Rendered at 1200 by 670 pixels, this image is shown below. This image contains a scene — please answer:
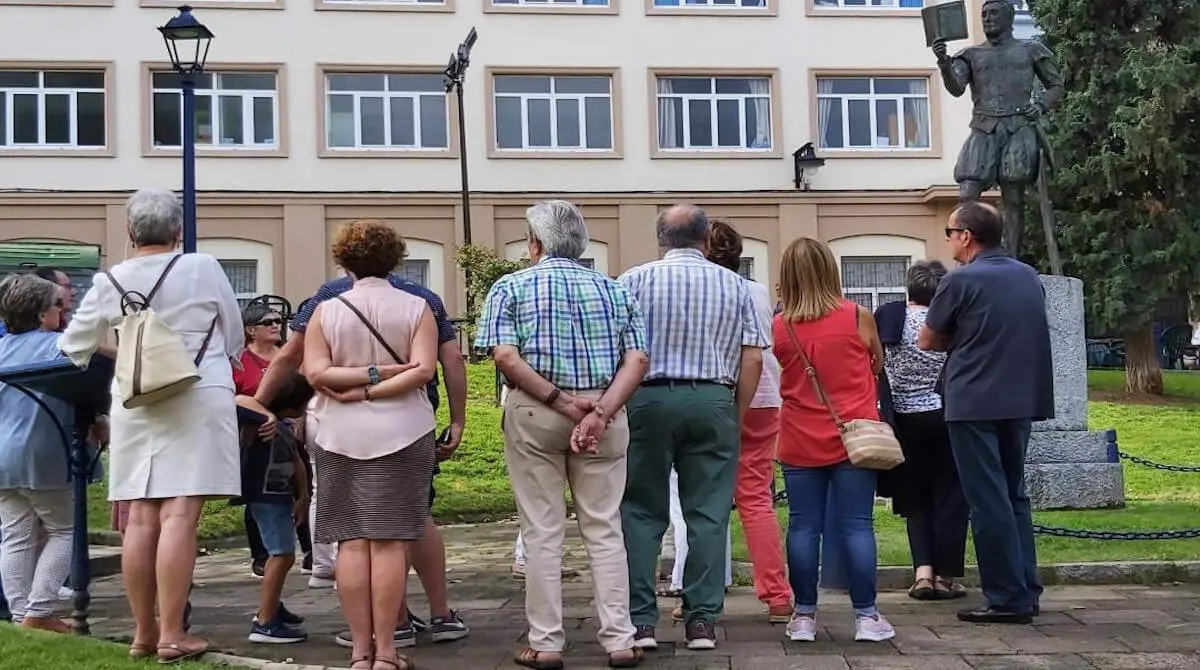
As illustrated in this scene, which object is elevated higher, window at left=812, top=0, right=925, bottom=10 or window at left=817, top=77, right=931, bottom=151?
window at left=812, top=0, right=925, bottom=10

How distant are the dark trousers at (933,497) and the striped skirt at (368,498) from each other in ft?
10.1

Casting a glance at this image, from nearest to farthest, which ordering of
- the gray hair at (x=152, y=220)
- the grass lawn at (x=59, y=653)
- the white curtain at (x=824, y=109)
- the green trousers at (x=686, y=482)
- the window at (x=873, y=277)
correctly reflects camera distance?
1. the grass lawn at (x=59, y=653)
2. the gray hair at (x=152, y=220)
3. the green trousers at (x=686, y=482)
4. the white curtain at (x=824, y=109)
5. the window at (x=873, y=277)

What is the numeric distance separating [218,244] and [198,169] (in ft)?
5.40

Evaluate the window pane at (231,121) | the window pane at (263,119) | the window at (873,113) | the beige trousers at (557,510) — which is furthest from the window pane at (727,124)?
the beige trousers at (557,510)

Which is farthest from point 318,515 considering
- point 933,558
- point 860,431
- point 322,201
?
point 322,201

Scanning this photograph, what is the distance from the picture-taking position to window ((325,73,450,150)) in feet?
91.4

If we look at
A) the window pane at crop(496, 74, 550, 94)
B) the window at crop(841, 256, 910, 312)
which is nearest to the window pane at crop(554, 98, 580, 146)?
the window pane at crop(496, 74, 550, 94)

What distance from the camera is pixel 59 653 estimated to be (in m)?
5.19

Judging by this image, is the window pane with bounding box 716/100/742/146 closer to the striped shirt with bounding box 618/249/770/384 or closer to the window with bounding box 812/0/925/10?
the window with bounding box 812/0/925/10

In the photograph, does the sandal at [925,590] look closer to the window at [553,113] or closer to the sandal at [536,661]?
the sandal at [536,661]

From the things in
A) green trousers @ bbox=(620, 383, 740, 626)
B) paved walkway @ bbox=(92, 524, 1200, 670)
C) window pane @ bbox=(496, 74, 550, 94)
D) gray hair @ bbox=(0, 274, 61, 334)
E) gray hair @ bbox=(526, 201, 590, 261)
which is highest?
window pane @ bbox=(496, 74, 550, 94)

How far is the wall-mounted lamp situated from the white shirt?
2187 centimetres

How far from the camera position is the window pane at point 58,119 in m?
27.0

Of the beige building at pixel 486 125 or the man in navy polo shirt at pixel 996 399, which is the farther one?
the beige building at pixel 486 125
